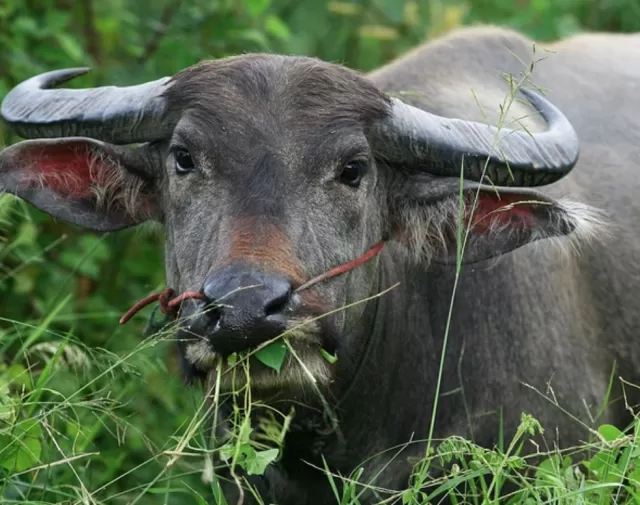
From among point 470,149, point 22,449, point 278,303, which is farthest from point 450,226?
point 22,449

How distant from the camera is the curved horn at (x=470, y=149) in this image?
14.2 feet

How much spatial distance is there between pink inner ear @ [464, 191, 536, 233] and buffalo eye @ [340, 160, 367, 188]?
17.7 inches

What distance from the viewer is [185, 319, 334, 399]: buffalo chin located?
375 cm

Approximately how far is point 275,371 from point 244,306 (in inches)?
12.5

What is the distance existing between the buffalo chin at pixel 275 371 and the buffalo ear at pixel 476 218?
756mm

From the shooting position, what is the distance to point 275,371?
3.79 metres

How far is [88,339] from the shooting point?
6445mm

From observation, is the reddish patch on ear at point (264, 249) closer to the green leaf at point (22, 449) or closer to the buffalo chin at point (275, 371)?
the buffalo chin at point (275, 371)

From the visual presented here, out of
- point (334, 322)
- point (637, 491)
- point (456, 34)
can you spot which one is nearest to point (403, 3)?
point (456, 34)

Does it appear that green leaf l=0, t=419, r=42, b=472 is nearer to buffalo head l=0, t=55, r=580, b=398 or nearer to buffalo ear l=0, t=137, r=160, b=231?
buffalo head l=0, t=55, r=580, b=398

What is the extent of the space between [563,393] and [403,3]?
369 cm

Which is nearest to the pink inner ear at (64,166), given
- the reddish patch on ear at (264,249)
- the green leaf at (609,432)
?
the reddish patch on ear at (264,249)

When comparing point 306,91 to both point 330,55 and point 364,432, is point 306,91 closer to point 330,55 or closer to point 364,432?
point 364,432

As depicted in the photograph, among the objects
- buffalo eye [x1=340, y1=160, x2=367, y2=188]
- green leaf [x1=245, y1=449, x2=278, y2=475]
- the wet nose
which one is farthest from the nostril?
buffalo eye [x1=340, y1=160, x2=367, y2=188]
